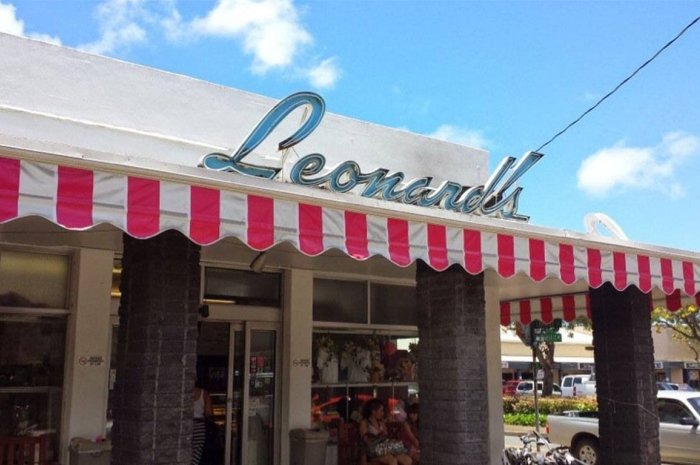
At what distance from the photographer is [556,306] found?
12.7m

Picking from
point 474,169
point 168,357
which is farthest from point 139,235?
point 474,169

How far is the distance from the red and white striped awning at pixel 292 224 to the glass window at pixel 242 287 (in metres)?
3.68

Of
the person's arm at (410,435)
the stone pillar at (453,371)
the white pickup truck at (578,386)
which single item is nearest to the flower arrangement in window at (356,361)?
the person's arm at (410,435)

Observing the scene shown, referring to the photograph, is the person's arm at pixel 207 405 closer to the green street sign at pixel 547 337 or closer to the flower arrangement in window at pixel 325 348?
the flower arrangement in window at pixel 325 348

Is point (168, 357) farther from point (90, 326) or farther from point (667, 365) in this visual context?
point (667, 365)

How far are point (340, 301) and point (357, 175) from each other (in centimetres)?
360

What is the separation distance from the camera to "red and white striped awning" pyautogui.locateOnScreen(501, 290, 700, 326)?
1054 cm

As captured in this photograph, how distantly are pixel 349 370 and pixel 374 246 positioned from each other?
4.85 m

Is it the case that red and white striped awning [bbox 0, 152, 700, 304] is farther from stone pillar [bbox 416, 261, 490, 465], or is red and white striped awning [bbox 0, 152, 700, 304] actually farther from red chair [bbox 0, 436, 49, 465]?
red chair [bbox 0, 436, 49, 465]

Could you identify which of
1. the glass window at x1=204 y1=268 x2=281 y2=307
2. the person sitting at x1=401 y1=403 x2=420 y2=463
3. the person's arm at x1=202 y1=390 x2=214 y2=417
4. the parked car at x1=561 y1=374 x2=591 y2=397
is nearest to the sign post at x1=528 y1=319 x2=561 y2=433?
the person sitting at x1=401 y1=403 x2=420 y2=463

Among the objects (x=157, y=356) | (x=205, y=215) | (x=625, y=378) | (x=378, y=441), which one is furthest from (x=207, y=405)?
(x=625, y=378)

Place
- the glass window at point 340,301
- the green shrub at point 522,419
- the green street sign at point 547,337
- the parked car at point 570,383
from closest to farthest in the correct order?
the glass window at point 340,301 → the green street sign at point 547,337 → the green shrub at point 522,419 → the parked car at point 570,383

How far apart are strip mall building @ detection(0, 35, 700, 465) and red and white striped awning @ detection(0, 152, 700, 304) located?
0.02m

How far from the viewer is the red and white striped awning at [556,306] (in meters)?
10.5
